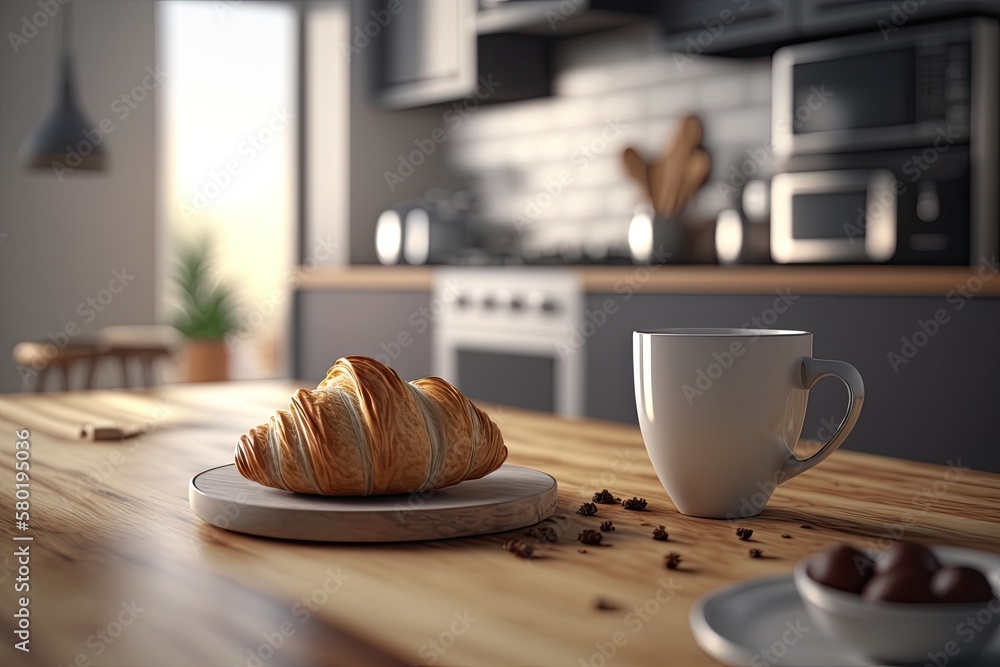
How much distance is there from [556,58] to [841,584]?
13.0ft

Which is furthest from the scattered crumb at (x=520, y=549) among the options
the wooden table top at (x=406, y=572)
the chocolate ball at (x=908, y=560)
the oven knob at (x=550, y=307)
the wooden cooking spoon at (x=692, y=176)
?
the wooden cooking spoon at (x=692, y=176)

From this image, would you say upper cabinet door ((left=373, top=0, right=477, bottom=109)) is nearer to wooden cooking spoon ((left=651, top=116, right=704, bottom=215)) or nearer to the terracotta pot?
wooden cooking spoon ((left=651, top=116, right=704, bottom=215))

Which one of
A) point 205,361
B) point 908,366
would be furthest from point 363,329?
point 205,361

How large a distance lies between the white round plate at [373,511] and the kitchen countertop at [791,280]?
1.82 metres

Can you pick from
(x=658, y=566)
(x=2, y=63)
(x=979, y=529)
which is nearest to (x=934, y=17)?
(x=979, y=529)

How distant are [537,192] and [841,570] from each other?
12.9ft

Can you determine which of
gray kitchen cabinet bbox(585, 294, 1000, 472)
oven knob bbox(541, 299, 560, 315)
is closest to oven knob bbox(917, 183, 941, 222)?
gray kitchen cabinet bbox(585, 294, 1000, 472)

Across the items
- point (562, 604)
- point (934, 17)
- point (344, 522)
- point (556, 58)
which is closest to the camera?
point (562, 604)

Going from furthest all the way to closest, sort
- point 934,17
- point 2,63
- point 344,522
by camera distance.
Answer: point 2,63, point 934,17, point 344,522

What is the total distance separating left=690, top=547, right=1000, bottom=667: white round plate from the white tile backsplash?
3.04 meters

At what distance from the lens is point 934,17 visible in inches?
106

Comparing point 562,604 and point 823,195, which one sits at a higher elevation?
point 823,195

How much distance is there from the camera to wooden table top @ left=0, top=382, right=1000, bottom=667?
50cm

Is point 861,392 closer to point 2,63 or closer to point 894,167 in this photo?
point 894,167
